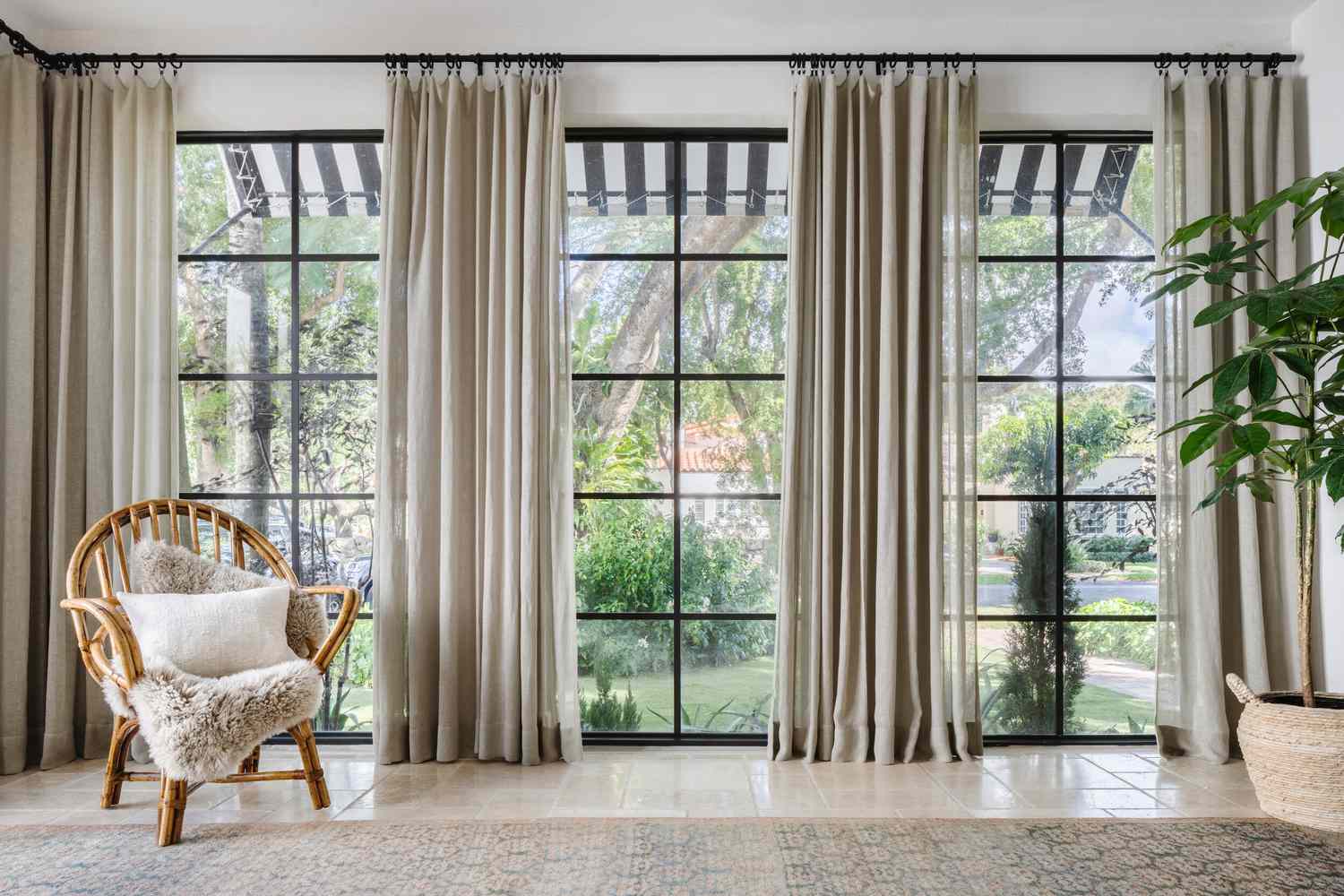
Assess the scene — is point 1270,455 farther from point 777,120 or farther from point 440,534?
point 440,534

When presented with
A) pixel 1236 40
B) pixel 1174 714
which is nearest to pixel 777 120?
pixel 1236 40

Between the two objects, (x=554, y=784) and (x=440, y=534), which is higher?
(x=440, y=534)

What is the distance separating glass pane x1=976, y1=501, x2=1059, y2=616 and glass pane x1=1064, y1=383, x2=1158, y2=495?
Answer: 19 cm

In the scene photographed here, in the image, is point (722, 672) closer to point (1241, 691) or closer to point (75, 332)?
point (1241, 691)

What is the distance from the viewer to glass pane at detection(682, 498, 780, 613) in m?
3.27

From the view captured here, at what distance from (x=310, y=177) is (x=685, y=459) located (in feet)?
5.89

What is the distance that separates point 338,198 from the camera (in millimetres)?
3322

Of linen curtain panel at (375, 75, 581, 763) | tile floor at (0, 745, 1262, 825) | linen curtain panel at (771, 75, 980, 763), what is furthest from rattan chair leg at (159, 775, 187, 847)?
linen curtain panel at (771, 75, 980, 763)

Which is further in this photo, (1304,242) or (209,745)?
(1304,242)

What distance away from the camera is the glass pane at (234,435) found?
3299 mm

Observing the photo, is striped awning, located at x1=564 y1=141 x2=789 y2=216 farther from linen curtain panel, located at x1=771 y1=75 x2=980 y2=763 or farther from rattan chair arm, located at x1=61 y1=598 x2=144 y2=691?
rattan chair arm, located at x1=61 y1=598 x2=144 y2=691

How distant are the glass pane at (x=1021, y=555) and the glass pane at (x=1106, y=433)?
185 mm

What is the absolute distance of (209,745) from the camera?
2.21 metres

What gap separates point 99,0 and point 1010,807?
398cm
